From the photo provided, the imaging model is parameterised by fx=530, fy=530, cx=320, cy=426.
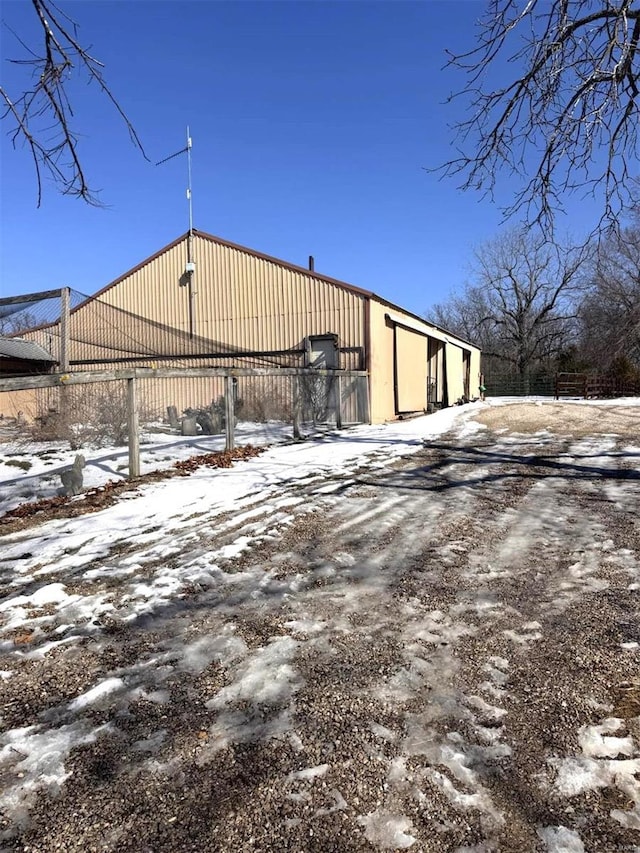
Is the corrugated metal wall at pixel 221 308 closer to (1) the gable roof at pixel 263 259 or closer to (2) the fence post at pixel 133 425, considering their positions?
(1) the gable roof at pixel 263 259

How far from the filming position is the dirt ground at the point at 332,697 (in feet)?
5.16

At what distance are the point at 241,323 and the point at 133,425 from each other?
1104 cm

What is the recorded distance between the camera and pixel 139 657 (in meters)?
2.53

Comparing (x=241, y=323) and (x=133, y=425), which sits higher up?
(x=241, y=323)

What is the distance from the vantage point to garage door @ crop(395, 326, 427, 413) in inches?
679

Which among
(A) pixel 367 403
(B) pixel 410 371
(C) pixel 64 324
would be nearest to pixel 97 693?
(C) pixel 64 324

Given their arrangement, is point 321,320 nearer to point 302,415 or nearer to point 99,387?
point 302,415

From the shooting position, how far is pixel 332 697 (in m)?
2.17

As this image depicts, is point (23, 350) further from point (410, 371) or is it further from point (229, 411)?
point (410, 371)

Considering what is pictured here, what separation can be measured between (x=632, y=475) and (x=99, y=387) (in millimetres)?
8736

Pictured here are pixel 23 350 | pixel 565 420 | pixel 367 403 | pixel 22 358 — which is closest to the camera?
pixel 22 358

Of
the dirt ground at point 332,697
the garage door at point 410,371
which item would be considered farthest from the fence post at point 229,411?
the garage door at point 410,371

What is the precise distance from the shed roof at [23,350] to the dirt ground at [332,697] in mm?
8494

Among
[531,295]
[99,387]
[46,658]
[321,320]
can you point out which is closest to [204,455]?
[99,387]
